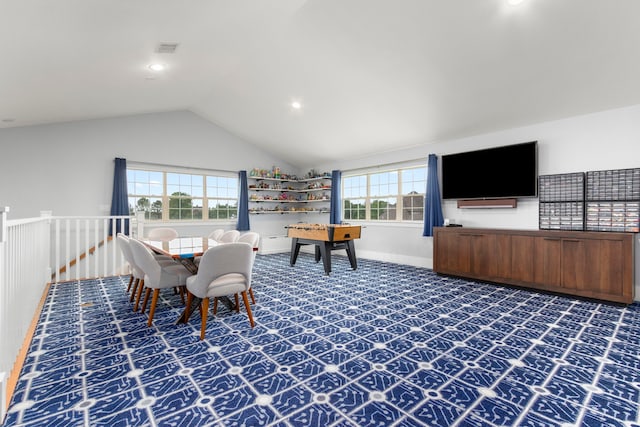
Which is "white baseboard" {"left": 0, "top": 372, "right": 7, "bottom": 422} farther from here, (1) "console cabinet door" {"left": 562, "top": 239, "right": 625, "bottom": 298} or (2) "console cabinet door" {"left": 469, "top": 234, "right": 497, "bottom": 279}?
(1) "console cabinet door" {"left": 562, "top": 239, "right": 625, "bottom": 298}

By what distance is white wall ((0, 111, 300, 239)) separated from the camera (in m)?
5.70

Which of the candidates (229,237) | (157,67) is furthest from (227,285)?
(157,67)

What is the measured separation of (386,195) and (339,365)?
536 cm

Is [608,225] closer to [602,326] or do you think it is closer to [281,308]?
[602,326]

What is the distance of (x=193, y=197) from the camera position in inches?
306

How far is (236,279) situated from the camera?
3.03 m

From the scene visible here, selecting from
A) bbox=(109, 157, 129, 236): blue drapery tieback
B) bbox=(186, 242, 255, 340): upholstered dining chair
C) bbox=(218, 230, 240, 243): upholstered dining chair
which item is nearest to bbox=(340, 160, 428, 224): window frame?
bbox=(218, 230, 240, 243): upholstered dining chair

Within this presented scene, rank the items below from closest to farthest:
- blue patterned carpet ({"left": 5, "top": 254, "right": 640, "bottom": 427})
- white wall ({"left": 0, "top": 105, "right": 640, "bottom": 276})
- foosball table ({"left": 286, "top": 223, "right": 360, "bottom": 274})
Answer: blue patterned carpet ({"left": 5, "top": 254, "right": 640, "bottom": 427}) < white wall ({"left": 0, "top": 105, "right": 640, "bottom": 276}) < foosball table ({"left": 286, "top": 223, "right": 360, "bottom": 274})

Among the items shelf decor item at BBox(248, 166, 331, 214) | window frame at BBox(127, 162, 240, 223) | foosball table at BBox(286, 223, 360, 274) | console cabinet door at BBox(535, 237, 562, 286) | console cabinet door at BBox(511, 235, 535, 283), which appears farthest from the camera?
shelf decor item at BBox(248, 166, 331, 214)

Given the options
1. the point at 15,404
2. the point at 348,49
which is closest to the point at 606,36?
the point at 348,49

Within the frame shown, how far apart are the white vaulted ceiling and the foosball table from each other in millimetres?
2128

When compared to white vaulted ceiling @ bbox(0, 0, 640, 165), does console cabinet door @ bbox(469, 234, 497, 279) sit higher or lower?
lower

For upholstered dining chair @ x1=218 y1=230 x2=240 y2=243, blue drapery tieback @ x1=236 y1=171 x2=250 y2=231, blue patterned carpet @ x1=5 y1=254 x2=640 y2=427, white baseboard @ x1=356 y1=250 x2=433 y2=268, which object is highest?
blue drapery tieback @ x1=236 y1=171 x2=250 y2=231

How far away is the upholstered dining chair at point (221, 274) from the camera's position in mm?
2777
